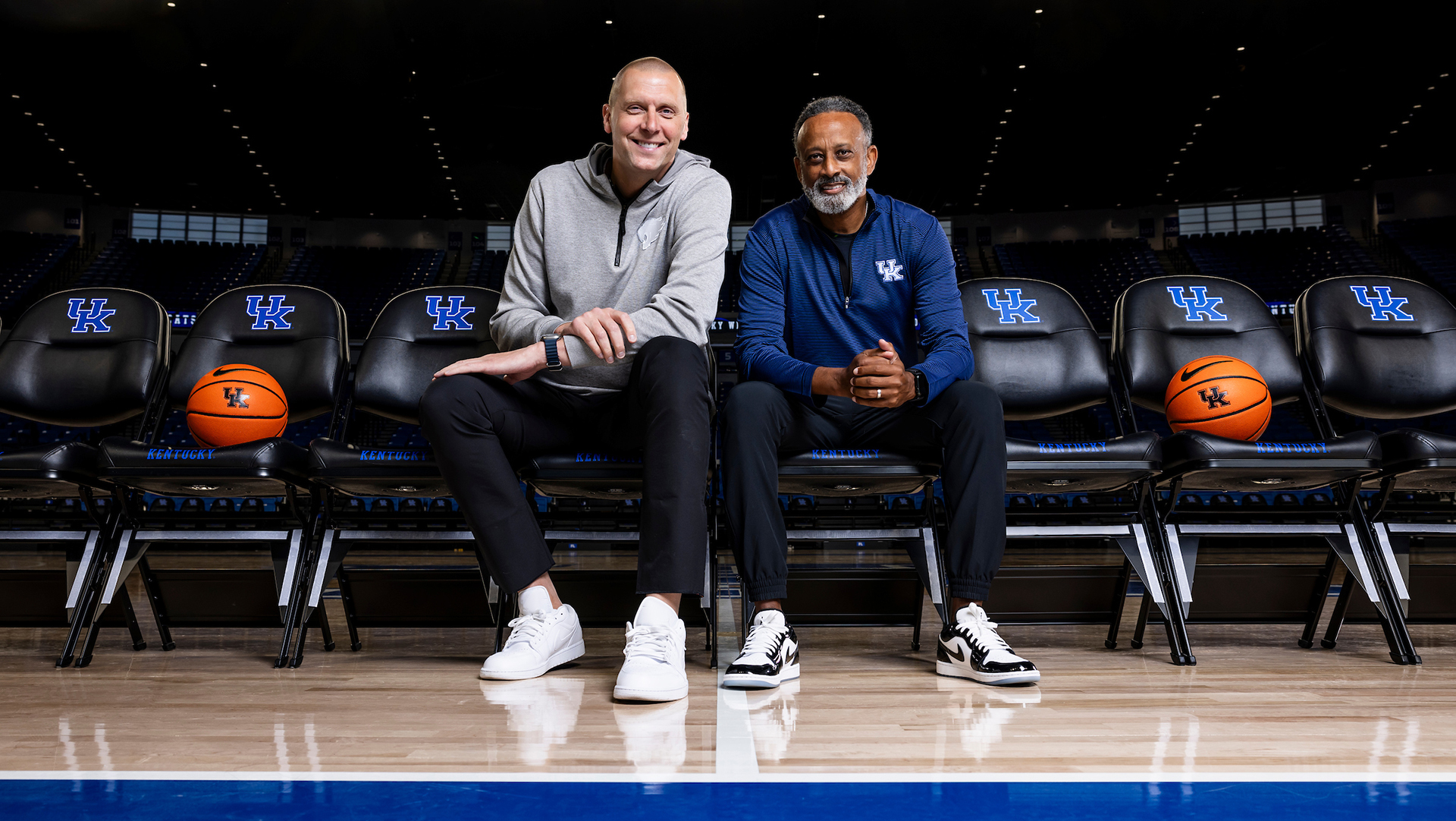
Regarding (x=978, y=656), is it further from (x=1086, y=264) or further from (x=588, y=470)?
(x=1086, y=264)

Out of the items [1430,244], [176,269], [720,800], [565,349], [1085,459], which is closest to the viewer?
[720,800]

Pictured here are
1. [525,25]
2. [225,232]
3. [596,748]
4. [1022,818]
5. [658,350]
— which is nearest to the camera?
[1022,818]

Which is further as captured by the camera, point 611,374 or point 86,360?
point 86,360

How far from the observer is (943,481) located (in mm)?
1450

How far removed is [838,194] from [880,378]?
0.47 meters

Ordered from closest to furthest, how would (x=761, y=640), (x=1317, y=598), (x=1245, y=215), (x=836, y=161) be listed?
(x=761, y=640) < (x=836, y=161) < (x=1317, y=598) < (x=1245, y=215)

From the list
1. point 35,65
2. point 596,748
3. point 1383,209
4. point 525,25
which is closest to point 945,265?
point 596,748

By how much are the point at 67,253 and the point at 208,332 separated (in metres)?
16.4

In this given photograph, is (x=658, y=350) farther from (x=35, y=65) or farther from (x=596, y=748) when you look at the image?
(x=35, y=65)

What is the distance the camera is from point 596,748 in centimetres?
89

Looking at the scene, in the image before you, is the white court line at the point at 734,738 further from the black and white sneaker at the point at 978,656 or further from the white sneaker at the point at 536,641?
the black and white sneaker at the point at 978,656

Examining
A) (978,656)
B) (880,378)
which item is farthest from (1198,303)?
(978,656)

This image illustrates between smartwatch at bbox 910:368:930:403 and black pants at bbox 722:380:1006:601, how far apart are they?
34 millimetres

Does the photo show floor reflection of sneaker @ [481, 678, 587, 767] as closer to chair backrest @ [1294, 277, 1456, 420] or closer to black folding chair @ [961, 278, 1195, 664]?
→ black folding chair @ [961, 278, 1195, 664]
